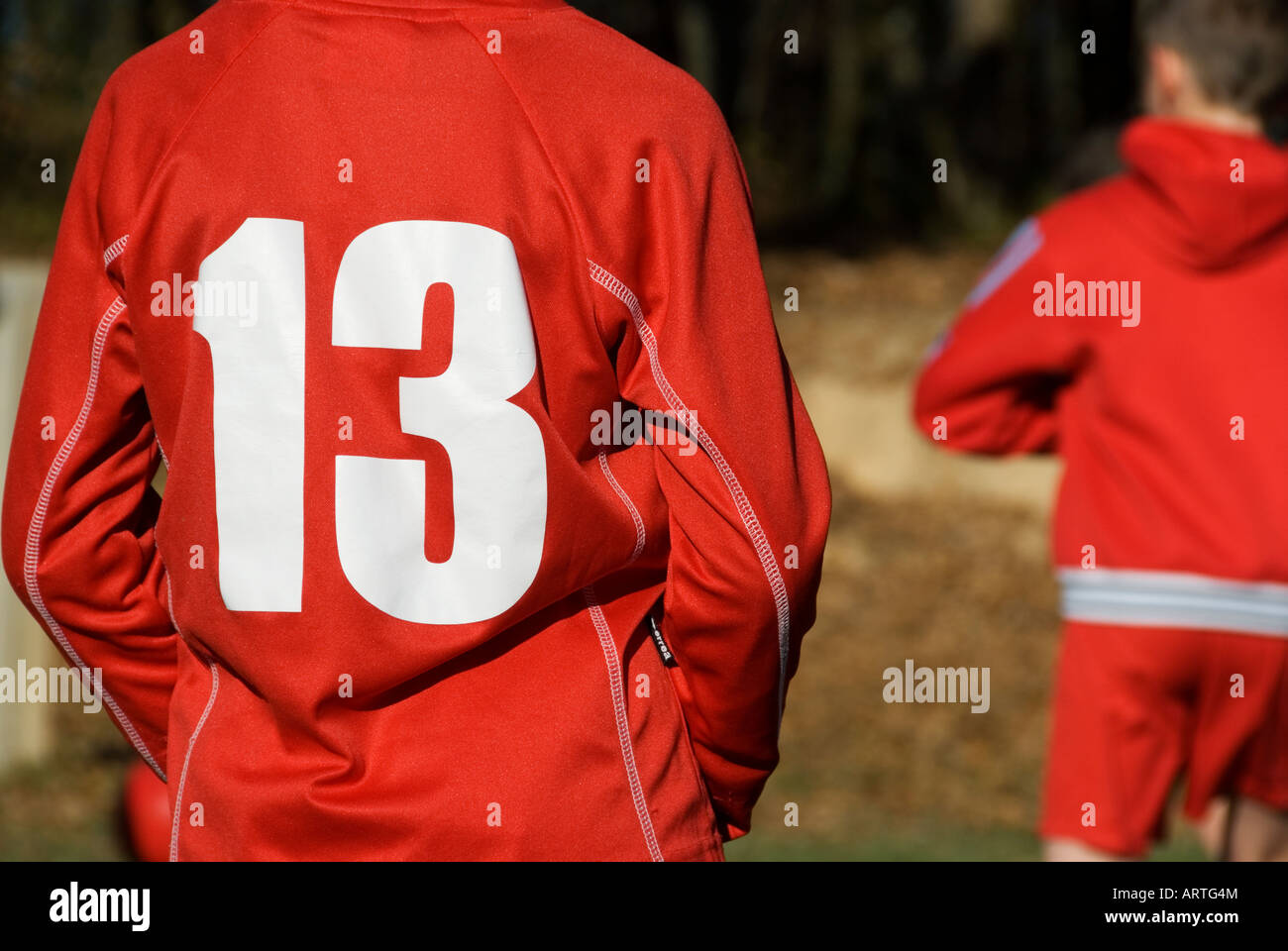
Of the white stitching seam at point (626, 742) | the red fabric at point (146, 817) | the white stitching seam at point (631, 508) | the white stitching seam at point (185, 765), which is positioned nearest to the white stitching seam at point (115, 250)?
the white stitching seam at point (185, 765)

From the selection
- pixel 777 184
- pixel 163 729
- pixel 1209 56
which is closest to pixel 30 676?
pixel 163 729

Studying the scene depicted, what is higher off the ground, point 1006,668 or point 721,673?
point 721,673

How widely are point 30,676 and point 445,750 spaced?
16.8 ft

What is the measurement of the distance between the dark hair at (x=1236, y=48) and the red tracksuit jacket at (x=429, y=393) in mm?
1899

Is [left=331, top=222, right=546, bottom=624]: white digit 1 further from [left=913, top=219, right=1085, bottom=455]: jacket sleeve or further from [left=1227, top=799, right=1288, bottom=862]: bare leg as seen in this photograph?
[left=1227, top=799, right=1288, bottom=862]: bare leg

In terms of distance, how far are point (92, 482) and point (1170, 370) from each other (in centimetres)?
222

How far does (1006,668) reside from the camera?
8867 millimetres

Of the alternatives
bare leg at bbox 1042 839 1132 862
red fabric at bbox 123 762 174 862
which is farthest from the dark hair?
red fabric at bbox 123 762 174 862

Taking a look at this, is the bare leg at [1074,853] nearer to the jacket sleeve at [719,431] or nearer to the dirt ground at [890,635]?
the jacket sleeve at [719,431]

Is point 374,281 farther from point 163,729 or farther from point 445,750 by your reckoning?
point 163,729

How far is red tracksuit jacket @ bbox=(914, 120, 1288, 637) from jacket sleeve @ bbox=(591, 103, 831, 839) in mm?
1543

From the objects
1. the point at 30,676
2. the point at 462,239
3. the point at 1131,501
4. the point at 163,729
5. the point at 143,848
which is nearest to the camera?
the point at 462,239

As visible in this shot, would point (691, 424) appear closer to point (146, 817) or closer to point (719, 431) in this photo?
point (719, 431)

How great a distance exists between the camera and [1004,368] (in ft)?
11.5
